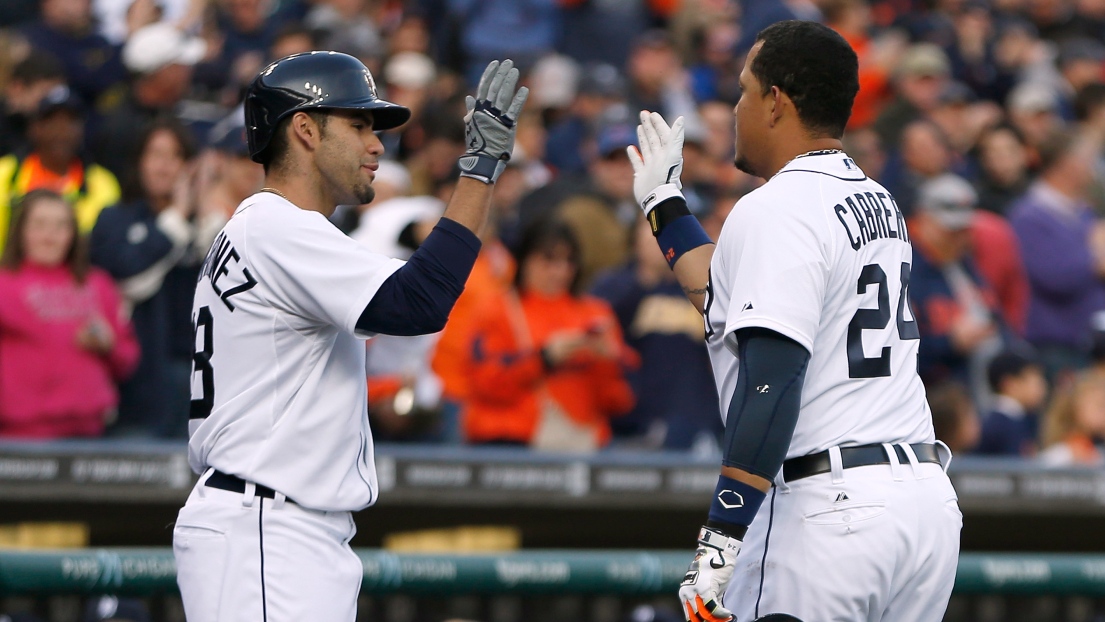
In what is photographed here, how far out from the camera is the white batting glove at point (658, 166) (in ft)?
13.1

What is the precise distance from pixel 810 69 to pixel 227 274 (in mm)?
1452

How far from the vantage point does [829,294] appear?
134 inches

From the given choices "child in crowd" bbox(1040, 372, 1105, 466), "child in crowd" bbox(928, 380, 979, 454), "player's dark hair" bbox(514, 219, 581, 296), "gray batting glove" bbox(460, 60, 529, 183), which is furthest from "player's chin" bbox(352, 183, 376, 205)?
"child in crowd" bbox(1040, 372, 1105, 466)

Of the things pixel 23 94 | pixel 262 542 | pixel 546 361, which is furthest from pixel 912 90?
pixel 262 542

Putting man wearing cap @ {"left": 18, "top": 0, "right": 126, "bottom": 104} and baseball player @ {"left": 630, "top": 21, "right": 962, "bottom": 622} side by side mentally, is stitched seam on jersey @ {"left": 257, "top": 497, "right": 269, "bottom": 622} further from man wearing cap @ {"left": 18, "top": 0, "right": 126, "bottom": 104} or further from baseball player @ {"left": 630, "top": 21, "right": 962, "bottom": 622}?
man wearing cap @ {"left": 18, "top": 0, "right": 126, "bottom": 104}

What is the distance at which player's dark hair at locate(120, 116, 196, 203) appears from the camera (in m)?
6.81

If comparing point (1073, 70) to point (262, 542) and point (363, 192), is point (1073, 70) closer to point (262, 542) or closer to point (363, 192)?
point (363, 192)

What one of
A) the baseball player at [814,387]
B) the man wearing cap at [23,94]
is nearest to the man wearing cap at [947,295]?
the man wearing cap at [23,94]

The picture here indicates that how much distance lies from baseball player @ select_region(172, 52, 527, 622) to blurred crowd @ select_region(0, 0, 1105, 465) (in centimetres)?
102

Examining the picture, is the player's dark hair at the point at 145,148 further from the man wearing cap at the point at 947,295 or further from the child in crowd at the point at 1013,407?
the child in crowd at the point at 1013,407

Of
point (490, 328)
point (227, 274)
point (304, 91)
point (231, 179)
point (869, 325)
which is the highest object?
point (304, 91)

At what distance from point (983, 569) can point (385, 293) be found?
3.53 meters

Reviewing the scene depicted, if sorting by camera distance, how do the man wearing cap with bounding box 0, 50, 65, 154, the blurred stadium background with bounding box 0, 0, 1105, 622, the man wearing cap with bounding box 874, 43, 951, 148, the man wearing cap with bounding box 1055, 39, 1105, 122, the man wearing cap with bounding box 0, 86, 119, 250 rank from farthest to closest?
the man wearing cap with bounding box 1055, 39, 1105, 122 < the man wearing cap with bounding box 874, 43, 951, 148 < the man wearing cap with bounding box 0, 50, 65, 154 < the man wearing cap with bounding box 0, 86, 119, 250 < the blurred stadium background with bounding box 0, 0, 1105, 622

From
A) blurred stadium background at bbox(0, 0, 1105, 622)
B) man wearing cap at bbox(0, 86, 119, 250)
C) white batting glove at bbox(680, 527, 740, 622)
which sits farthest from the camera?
man wearing cap at bbox(0, 86, 119, 250)
